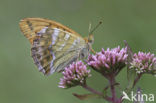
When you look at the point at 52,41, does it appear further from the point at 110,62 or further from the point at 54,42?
the point at 110,62

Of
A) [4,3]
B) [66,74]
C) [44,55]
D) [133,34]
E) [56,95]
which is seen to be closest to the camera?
[66,74]

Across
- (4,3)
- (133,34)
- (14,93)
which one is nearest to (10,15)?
(4,3)

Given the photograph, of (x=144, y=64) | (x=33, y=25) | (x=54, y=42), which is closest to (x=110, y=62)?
(x=144, y=64)

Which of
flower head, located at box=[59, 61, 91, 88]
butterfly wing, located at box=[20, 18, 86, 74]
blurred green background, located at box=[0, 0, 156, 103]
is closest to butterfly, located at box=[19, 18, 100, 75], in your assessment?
butterfly wing, located at box=[20, 18, 86, 74]

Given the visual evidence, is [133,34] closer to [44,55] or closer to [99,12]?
[99,12]

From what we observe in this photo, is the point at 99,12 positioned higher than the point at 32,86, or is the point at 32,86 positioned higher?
the point at 99,12

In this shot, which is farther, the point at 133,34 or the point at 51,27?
the point at 133,34

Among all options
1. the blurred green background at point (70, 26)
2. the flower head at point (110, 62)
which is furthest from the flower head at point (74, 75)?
the blurred green background at point (70, 26)
